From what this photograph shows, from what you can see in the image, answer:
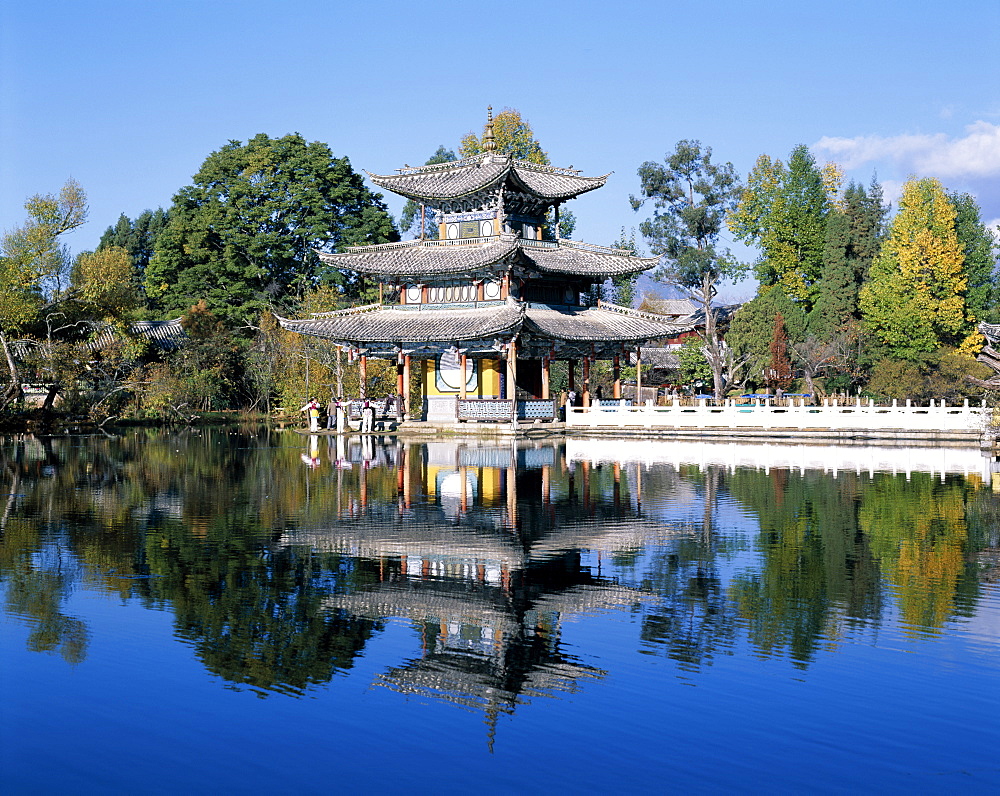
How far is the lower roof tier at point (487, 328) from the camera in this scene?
4491 cm

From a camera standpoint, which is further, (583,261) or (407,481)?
(583,261)

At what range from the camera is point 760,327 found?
6131cm

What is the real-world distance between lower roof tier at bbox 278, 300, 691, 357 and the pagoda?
6 cm

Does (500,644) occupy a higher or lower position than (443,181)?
lower

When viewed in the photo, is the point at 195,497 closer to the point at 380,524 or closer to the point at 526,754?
the point at 380,524

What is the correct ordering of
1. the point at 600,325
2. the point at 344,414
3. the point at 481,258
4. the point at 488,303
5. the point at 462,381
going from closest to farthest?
1. the point at 481,258
2. the point at 462,381
3. the point at 344,414
4. the point at 488,303
5. the point at 600,325

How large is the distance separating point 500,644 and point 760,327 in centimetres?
5265

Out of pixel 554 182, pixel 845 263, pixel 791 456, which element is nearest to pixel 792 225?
pixel 845 263

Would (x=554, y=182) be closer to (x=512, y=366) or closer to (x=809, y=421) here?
(x=512, y=366)

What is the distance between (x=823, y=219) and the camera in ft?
227

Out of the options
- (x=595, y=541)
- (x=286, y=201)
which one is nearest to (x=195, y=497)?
(x=595, y=541)

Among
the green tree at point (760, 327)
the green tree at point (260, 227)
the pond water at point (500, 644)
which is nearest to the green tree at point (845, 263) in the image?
the green tree at point (760, 327)

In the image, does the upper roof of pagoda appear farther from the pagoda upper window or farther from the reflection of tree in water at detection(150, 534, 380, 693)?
the reflection of tree in water at detection(150, 534, 380, 693)

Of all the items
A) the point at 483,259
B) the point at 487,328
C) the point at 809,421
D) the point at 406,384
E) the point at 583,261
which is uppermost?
the point at 583,261
